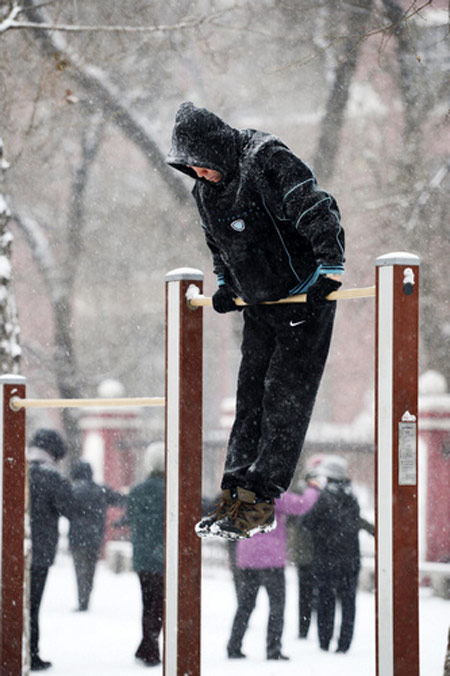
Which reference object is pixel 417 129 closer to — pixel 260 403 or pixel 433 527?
pixel 433 527

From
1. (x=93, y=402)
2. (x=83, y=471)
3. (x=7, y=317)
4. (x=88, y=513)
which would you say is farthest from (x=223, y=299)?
(x=83, y=471)

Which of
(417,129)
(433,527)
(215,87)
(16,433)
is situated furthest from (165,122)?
(16,433)

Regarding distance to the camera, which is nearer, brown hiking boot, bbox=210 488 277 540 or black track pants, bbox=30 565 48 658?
brown hiking boot, bbox=210 488 277 540

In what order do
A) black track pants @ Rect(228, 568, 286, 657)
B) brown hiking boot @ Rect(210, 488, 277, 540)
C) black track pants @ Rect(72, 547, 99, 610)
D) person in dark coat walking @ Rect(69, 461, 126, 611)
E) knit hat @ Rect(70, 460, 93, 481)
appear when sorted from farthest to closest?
black track pants @ Rect(72, 547, 99, 610) < knit hat @ Rect(70, 460, 93, 481) < person in dark coat walking @ Rect(69, 461, 126, 611) < black track pants @ Rect(228, 568, 286, 657) < brown hiking boot @ Rect(210, 488, 277, 540)

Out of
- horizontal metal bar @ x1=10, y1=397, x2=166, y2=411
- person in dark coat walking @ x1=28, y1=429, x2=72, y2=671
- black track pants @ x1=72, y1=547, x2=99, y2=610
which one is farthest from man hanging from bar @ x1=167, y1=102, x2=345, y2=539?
black track pants @ x1=72, y1=547, x2=99, y2=610

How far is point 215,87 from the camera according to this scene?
17250 millimetres

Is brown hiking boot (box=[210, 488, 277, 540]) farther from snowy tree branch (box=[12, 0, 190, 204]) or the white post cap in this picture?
snowy tree branch (box=[12, 0, 190, 204])

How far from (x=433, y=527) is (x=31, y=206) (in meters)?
9.98

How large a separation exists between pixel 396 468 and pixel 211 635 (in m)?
7.09

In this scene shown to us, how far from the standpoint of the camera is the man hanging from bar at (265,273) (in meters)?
3.72

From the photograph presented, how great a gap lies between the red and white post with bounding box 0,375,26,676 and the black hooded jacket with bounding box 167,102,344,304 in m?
2.26

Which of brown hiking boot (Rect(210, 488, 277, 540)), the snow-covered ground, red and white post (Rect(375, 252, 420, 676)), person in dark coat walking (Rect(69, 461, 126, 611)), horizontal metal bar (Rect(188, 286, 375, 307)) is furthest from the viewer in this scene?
person in dark coat walking (Rect(69, 461, 126, 611))

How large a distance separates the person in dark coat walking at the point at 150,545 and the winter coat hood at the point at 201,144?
397cm

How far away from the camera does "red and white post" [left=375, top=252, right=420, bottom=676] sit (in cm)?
334
